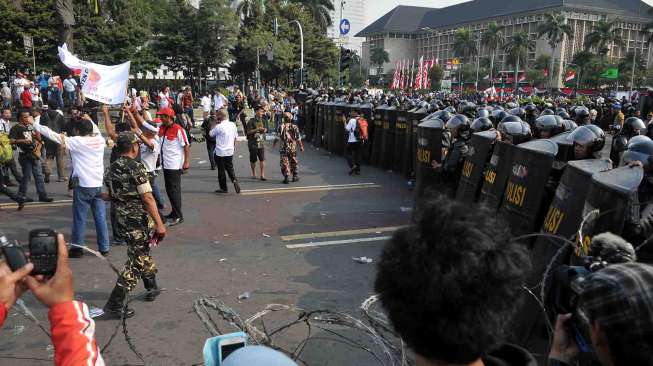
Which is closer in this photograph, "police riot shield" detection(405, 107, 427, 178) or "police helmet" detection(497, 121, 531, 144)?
"police helmet" detection(497, 121, 531, 144)

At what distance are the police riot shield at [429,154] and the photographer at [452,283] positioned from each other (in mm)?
7082

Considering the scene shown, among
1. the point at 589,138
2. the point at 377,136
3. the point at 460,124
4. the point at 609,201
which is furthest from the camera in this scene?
the point at 377,136

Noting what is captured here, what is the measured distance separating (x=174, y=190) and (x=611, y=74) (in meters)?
85.0

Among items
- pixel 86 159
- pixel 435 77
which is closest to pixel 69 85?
pixel 86 159

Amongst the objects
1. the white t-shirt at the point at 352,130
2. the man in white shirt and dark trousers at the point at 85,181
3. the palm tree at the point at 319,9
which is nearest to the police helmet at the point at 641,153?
the man in white shirt and dark trousers at the point at 85,181

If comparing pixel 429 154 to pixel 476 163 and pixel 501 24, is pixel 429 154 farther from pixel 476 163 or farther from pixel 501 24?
pixel 501 24

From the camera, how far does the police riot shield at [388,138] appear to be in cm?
1401

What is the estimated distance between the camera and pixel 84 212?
22.2ft

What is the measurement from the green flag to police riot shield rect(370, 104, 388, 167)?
3030 inches

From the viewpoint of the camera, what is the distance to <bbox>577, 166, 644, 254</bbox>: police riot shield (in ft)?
11.1

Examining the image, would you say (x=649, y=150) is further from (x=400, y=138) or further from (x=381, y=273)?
(x=400, y=138)

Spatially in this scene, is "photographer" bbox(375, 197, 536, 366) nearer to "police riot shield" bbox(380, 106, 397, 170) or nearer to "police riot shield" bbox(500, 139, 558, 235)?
"police riot shield" bbox(500, 139, 558, 235)

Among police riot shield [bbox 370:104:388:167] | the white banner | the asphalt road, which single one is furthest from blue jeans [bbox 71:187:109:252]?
police riot shield [bbox 370:104:388:167]

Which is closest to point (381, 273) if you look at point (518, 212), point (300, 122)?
point (518, 212)
